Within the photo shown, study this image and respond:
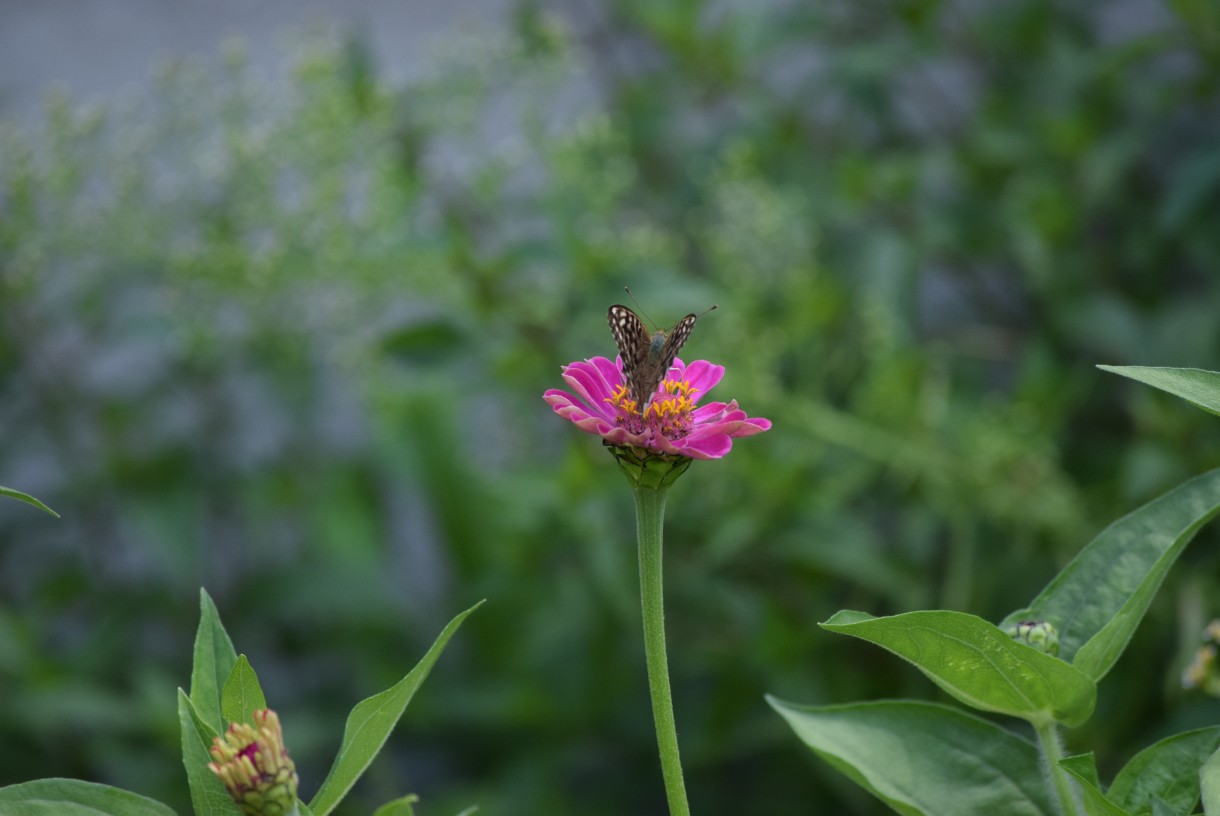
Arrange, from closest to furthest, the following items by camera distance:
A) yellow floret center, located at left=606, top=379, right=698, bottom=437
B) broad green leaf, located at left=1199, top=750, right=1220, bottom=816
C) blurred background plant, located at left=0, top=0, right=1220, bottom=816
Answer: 1. broad green leaf, located at left=1199, top=750, right=1220, bottom=816
2. yellow floret center, located at left=606, top=379, right=698, bottom=437
3. blurred background plant, located at left=0, top=0, right=1220, bottom=816

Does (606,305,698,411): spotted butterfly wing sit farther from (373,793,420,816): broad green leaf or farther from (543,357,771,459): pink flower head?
(373,793,420,816): broad green leaf

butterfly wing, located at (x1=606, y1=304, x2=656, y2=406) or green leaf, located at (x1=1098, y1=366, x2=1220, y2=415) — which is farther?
butterfly wing, located at (x1=606, y1=304, x2=656, y2=406)

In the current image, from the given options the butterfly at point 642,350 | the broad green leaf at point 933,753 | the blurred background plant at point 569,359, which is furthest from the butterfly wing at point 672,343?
the blurred background plant at point 569,359

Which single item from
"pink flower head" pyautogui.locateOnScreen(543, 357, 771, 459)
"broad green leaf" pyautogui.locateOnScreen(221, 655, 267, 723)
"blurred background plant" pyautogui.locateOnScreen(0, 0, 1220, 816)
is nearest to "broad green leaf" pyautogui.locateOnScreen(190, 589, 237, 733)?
"broad green leaf" pyautogui.locateOnScreen(221, 655, 267, 723)

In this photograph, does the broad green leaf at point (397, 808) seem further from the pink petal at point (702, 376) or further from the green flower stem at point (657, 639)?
the pink petal at point (702, 376)

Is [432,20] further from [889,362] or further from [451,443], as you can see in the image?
[889,362]

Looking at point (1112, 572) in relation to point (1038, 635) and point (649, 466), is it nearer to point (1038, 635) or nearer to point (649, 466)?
point (1038, 635)
